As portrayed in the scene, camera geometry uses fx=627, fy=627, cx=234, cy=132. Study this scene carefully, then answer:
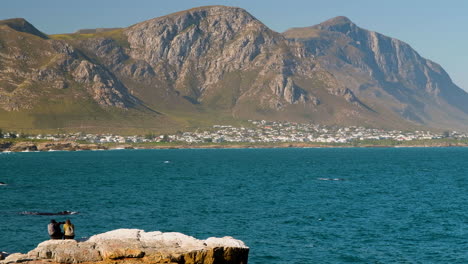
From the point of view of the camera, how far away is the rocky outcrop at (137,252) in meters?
40.4

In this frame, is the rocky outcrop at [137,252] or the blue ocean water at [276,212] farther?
the blue ocean water at [276,212]

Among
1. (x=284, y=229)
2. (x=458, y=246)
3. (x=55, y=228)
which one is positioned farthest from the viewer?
(x=284, y=229)

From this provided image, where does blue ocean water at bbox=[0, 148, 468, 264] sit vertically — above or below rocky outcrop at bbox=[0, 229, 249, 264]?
below

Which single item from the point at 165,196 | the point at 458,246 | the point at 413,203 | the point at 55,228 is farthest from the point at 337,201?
the point at 55,228

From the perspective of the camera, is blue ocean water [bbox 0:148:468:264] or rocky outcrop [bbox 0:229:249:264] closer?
rocky outcrop [bbox 0:229:249:264]

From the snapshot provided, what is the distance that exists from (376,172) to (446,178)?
25673 mm

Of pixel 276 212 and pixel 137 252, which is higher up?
pixel 137 252

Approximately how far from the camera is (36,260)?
40.9 metres

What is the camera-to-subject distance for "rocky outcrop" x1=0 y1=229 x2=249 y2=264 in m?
40.4

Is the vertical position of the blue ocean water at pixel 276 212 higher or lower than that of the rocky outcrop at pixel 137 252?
lower

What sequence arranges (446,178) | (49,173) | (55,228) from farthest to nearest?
(49,173) → (446,178) → (55,228)

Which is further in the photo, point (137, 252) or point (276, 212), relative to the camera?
point (276, 212)

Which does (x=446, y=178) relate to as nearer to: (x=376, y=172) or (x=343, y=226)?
(x=376, y=172)

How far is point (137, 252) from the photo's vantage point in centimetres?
4053
